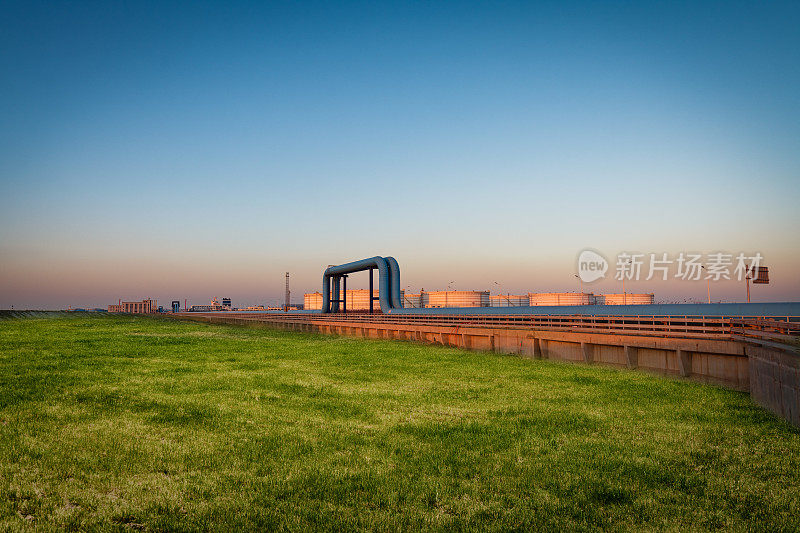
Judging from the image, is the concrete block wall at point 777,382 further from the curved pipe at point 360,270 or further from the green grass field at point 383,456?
the curved pipe at point 360,270

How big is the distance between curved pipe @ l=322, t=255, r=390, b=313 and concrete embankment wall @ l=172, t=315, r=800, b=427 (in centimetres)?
2773

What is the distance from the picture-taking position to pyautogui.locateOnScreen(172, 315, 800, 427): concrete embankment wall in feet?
42.0

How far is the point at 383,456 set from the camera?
9.63 metres

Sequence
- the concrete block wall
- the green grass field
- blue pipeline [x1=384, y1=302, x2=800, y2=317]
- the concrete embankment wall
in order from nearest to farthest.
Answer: the green grass field < the concrete block wall < the concrete embankment wall < blue pipeline [x1=384, y1=302, x2=800, y2=317]

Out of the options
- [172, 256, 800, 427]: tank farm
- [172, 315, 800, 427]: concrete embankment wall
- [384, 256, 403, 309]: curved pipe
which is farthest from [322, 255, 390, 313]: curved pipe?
[172, 315, 800, 427]: concrete embankment wall

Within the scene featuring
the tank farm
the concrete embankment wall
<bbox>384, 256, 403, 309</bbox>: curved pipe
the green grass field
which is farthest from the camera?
<bbox>384, 256, 403, 309</bbox>: curved pipe

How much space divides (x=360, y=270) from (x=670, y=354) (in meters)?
62.5

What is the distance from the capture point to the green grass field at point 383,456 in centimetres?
704

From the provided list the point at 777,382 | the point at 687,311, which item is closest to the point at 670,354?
the point at 777,382

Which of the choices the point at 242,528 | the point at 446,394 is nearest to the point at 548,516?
the point at 242,528

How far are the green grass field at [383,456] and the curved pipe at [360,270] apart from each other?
5416cm

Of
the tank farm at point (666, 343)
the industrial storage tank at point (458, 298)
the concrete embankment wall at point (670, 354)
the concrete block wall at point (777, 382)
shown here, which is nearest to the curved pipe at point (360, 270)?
the tank farm at point (666, 343)

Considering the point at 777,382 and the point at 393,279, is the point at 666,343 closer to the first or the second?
the point at 777,382

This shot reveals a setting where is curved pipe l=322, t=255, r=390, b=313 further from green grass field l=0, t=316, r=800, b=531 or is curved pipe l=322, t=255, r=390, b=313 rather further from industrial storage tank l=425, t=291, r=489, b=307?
industrial storage tank l=425, t=291, r=489, b=307
